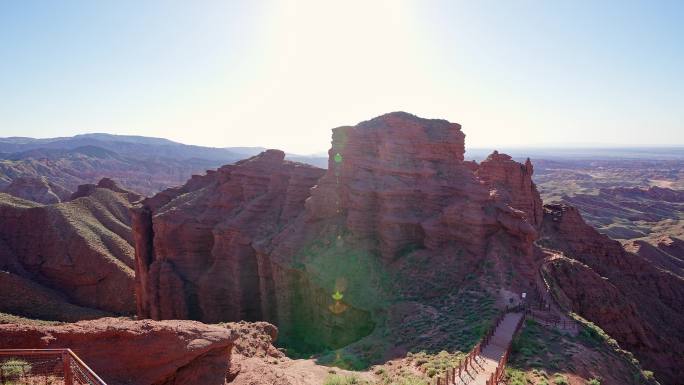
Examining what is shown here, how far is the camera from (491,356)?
20.7m

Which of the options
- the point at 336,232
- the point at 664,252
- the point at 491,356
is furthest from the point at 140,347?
the point at 664,252

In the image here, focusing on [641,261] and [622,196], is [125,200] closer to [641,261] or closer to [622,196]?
[641,261]

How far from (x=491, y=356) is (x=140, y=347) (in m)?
14.9

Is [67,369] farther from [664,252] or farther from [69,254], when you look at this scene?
[664,252]

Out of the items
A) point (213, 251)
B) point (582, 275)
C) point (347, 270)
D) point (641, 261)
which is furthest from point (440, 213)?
point (641, 261)

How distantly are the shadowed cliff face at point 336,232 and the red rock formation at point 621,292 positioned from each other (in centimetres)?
462

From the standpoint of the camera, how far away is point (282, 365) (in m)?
21.1

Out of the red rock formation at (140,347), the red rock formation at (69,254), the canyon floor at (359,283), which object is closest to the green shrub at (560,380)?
the canyon floor at (359,283)

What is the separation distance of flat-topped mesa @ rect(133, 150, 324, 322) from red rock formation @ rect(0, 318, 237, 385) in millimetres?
24109

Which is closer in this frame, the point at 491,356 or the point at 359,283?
the point at 491,356

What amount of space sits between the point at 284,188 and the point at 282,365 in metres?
25.1

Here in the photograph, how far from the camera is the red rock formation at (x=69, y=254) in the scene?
188ft

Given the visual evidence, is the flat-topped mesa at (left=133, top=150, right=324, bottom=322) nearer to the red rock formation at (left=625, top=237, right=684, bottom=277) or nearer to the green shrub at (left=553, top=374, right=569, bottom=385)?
the green shrub at (left=553, top=374, right=569, bottom=385)

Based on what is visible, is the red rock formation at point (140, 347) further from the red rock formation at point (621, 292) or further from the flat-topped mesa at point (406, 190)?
the red rock formation at point (621, 292)
